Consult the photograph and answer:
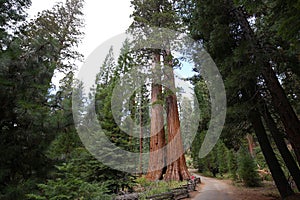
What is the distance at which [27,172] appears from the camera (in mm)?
4816

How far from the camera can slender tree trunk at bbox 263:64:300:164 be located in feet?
17.5

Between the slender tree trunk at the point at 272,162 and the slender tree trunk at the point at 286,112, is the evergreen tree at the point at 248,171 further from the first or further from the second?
the slender tree trunk at the point at 286,112

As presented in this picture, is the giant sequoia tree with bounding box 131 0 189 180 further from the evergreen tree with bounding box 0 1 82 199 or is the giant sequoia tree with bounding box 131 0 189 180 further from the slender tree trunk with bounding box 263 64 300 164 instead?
the evergreen tree with bounding box 0 1 82 199

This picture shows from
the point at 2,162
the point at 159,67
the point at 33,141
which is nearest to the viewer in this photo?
the point at 2,162

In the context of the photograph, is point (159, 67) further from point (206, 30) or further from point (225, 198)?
point (225, 198)

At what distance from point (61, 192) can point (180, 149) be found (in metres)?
9.73

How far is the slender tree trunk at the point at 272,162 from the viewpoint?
6.86 metres

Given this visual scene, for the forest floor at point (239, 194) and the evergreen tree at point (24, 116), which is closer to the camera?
the evergreen tree at point (24, 116)

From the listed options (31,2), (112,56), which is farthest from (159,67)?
(112,56)

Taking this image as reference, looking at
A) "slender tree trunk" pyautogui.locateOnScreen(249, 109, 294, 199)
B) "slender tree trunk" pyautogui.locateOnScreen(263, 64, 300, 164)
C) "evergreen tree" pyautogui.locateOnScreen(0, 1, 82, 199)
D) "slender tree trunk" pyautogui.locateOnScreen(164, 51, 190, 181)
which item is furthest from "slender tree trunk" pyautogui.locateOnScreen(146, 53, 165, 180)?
"evergreen tree" pyautogui.locateOnScreen(0, 1, 82, 199)

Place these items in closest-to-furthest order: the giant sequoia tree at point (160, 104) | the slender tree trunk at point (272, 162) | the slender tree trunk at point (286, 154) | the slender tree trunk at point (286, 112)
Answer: the slender tree trunk at point (286, 112)
the slender tree trunk at point (286, 154)
the slender tree trunk at point (272, 162)
the giant sequoia tree at point (160, 104)

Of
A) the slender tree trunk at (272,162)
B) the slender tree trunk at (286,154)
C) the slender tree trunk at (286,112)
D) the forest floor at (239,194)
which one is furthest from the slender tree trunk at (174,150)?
the slender tree trunk at (286,112)

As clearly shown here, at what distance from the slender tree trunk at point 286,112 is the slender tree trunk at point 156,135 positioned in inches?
262

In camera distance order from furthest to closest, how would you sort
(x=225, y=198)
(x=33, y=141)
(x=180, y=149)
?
(x=180, y=149)
(x=225, y=198)
(x=33, y=141)
